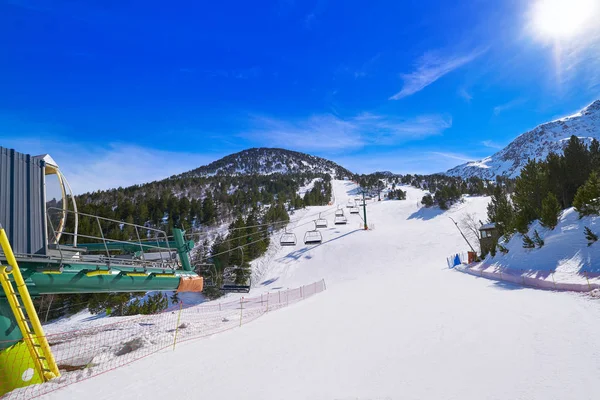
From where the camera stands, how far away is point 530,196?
25828mm

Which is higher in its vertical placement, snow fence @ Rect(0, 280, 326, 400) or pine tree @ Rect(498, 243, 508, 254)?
pine tree @ Rect(498, 243, 508, 254)

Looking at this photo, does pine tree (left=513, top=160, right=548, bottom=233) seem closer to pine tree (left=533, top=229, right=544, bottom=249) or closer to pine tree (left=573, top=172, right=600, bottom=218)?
pine tree (left=533, top=229, right=544, bottom=249)

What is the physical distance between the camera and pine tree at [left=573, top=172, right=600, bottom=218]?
16250mm

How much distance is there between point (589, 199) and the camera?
1648 cm

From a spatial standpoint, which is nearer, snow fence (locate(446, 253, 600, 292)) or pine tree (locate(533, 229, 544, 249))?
snow fence (locate(446, 253, 600, 292))

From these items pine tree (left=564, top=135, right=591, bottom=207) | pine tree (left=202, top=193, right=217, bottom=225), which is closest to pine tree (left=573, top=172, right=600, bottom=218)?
pine tree (left=564, top=135, right=591, bottom=207)

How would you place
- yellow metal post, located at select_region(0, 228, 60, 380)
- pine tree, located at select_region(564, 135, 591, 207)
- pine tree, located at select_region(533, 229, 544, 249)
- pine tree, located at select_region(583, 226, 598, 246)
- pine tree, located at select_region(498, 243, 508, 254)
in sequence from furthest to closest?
pine tree, located at select_region(564, 135, 591, 207) → pine tree, located at select_region(498, 243, 508, 254) → pine tree, located at select_region(533, 229, 544, 249) → pine tree, located at select_region(583, 226, 598, 246) → yellow metal post, located at select_region(0, 228, 60, 380)

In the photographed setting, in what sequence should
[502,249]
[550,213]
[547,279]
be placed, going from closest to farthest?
[547,279] < [550,213] < [502,249]

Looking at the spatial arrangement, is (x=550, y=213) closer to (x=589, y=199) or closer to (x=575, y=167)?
(x=589, y=199)

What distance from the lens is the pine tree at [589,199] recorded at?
16.2 m

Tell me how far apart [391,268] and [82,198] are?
11251 centimetres

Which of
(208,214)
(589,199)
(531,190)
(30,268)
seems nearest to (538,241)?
(589,199)

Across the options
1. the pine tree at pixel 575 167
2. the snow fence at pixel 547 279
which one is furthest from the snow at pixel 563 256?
the pine tree at pixel 575 167

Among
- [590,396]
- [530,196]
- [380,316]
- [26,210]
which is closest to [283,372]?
[590,396]
